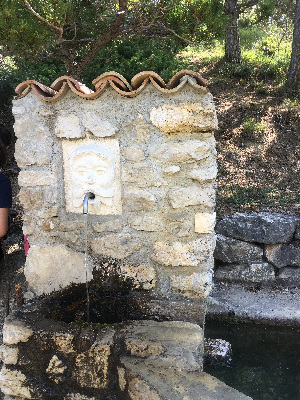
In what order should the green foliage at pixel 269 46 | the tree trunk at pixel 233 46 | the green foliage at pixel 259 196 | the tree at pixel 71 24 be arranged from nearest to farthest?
the tree at pixel 71 24 < the green foliage at pixel 259 196 < the tree trunk at pixel 233 46 < the green foliage at pixel 269 46

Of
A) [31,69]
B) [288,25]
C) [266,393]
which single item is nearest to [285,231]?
[266,393]

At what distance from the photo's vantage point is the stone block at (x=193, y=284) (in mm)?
2256

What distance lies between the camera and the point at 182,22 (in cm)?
384

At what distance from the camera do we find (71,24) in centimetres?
377

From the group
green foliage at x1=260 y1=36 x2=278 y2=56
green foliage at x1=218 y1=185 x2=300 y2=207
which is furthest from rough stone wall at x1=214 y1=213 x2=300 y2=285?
green foliage at x1=260 y1=36 x2=278 y2=56

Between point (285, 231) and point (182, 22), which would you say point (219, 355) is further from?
point (182, 22)

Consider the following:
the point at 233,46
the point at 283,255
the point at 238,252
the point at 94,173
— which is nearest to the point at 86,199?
the point at 94,173

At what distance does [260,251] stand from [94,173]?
2.57 metres

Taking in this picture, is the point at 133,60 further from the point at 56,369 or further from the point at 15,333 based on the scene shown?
the point at 56,369

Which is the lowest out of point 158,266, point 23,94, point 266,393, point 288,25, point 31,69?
point 266,393

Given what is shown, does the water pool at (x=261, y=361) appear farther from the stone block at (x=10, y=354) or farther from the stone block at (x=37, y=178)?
the stone block at (x=37, y=178)

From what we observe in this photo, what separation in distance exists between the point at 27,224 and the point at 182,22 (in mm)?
2659

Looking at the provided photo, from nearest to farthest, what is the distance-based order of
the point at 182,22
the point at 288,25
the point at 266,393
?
the point at 266,393 → the point at 182,22 → the point at 288,25

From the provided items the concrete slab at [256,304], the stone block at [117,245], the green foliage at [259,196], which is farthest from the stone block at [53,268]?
the green foliage at [259,196]
